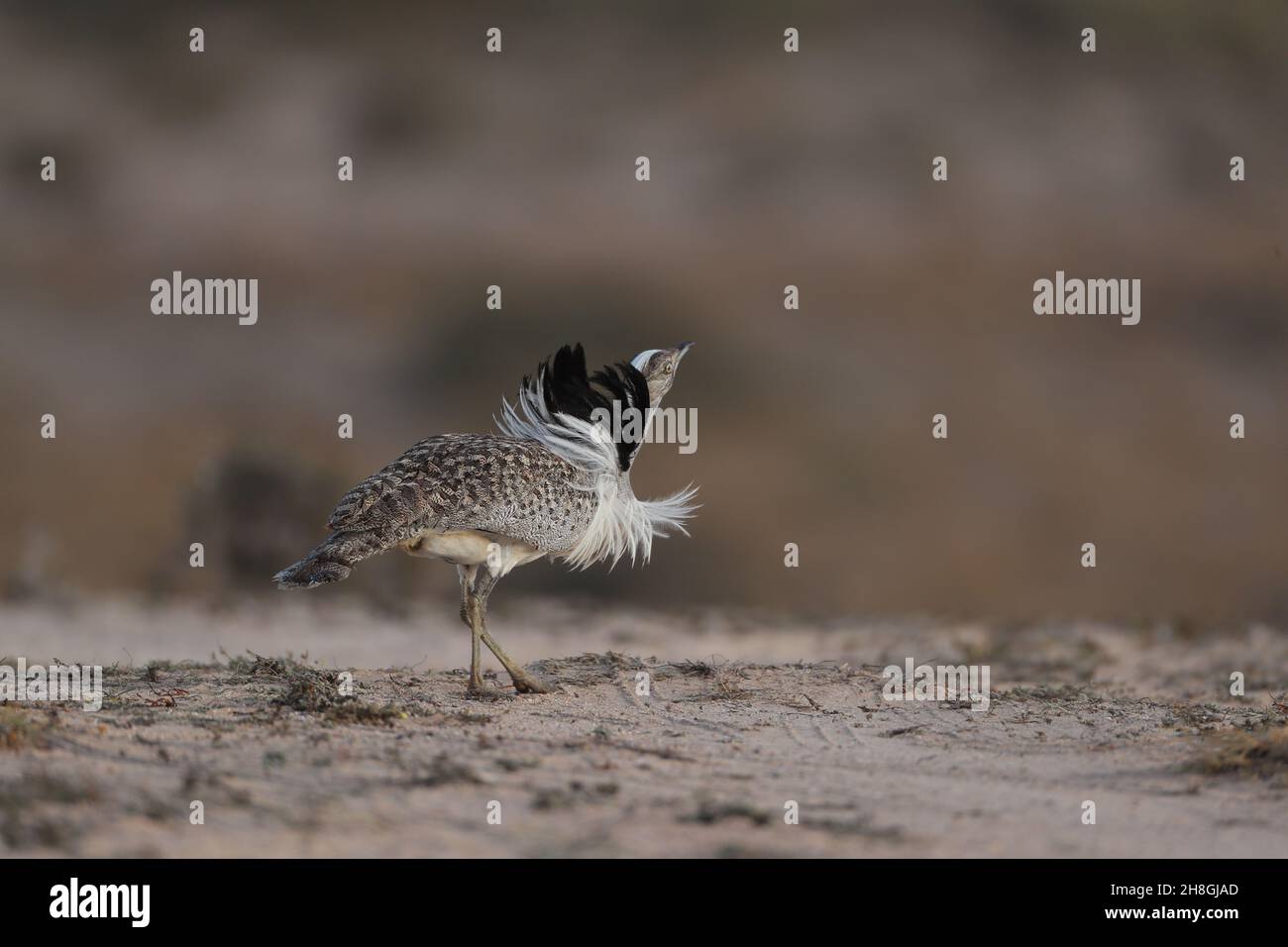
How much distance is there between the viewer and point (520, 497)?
8477 mm

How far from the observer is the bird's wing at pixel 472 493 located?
8.12 meters

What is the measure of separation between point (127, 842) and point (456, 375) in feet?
84.3

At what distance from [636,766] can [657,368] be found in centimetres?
432

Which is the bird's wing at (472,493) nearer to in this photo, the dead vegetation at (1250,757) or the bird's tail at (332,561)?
the bird's tail at (332,561)

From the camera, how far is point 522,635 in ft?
47.6

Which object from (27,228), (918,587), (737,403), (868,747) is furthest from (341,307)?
(868,747)

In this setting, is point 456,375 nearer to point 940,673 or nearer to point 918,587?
point 918,587

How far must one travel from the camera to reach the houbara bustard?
811cm
